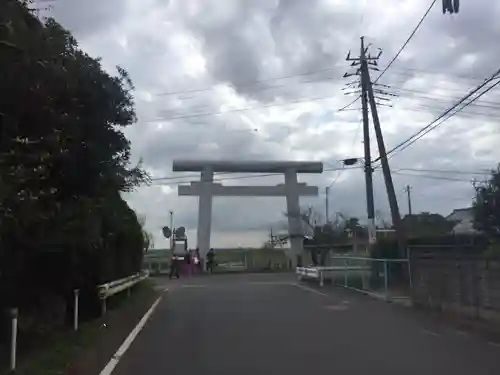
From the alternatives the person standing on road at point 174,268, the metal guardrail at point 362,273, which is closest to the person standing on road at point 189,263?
the person standing on road at point 174,268

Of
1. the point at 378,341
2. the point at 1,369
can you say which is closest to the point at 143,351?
the point at 1,369

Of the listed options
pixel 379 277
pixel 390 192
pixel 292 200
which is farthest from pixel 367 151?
pixel 292 200

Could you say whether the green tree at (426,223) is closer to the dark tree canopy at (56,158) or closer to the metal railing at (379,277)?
the metal railing at (379,277)

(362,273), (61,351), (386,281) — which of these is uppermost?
(362,273)

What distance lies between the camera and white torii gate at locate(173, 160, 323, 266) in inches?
2411

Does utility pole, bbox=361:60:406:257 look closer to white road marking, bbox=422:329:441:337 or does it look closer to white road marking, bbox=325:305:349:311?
white road marking, bbox=325:305:349:311

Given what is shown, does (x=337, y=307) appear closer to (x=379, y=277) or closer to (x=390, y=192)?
(x=379, y=277)

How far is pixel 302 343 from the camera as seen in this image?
14617mm

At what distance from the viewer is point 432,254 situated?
22516mm

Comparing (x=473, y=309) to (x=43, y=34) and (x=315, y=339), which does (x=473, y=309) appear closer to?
(x=315, y=339)

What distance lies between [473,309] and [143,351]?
8917mm

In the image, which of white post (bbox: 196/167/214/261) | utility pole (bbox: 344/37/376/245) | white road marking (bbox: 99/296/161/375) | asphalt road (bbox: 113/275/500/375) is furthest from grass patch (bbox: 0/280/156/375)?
white post (bbox: 196/167/214/261)

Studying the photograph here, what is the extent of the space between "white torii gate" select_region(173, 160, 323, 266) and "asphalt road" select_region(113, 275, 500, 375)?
3737 cm

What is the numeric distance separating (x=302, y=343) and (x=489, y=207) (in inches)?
1153
